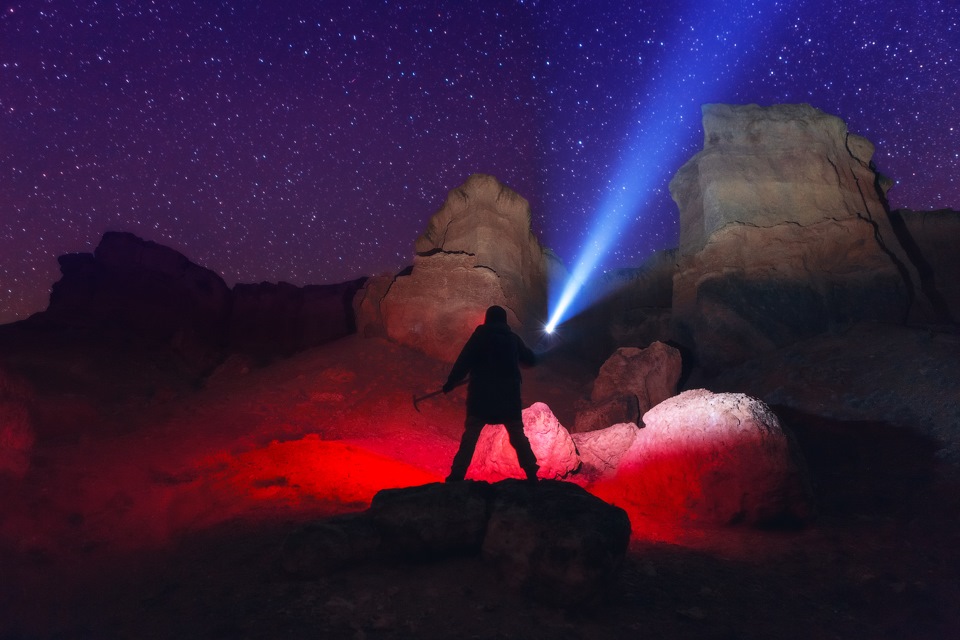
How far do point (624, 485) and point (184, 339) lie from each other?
20.9m

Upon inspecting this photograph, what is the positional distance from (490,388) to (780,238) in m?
14.5

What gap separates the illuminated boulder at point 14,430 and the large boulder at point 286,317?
15669 mm

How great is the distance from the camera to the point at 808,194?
15.8 m

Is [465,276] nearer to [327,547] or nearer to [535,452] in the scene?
[535,452]

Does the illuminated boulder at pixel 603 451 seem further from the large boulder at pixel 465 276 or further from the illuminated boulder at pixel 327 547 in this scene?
the large boulder at pixel 465 276

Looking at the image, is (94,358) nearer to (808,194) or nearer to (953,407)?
(953,407)

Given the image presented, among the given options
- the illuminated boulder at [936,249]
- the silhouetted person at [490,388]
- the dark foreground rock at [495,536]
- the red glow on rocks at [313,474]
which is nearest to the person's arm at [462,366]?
the silhouetted person at [490,388]

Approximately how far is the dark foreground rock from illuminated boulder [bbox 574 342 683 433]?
26.5 feet

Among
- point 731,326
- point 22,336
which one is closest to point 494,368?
point 731,326

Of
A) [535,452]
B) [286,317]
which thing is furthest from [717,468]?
[286,317]

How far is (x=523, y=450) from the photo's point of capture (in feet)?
15.7

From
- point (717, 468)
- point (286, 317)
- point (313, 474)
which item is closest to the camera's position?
point (717, 468)

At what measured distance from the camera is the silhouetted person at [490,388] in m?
4.82

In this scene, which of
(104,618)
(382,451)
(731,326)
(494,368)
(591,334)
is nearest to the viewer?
(104,618)
